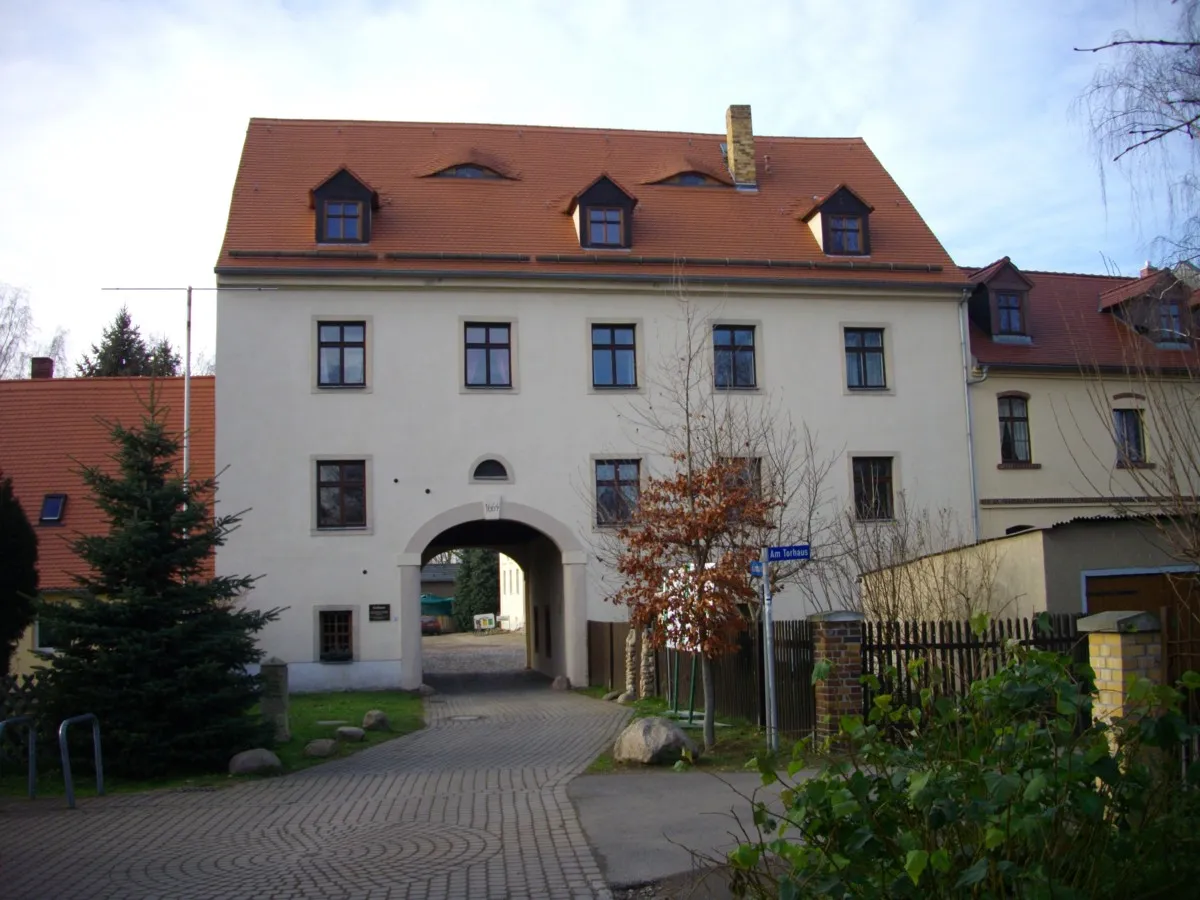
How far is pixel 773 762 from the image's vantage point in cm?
479

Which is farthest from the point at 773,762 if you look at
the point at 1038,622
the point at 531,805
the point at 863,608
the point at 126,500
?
→ the point at 863,608

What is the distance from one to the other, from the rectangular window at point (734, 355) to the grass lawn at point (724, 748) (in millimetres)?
11422

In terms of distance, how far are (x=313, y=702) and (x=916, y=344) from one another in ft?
52.4

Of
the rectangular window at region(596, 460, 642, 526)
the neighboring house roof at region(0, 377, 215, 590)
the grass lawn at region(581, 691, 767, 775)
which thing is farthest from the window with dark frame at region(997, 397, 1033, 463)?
the neighboring house roof at region(0, 377, 215, 590)

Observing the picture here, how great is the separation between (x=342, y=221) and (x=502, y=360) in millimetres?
4841

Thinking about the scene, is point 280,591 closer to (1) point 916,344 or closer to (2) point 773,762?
(1) point 916,344

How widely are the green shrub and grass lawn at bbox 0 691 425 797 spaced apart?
32.8 ft

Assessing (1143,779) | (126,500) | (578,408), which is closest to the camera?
(1143,779)

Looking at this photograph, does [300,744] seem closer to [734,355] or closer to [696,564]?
[696,564]

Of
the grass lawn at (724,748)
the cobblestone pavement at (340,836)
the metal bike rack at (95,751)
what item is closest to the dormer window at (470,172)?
the grass lawn at (724,748)

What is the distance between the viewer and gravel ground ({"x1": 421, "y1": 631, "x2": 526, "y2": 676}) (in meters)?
34.4

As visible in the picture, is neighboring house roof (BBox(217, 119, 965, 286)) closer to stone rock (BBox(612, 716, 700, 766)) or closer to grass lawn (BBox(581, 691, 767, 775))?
grass lawn (BBox(581, 691, 767, 775))

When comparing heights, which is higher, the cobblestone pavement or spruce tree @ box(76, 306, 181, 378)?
Result: spruce tree @ box(76, 306, 181, 378)

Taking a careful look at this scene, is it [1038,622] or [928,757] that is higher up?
[1038,622]
